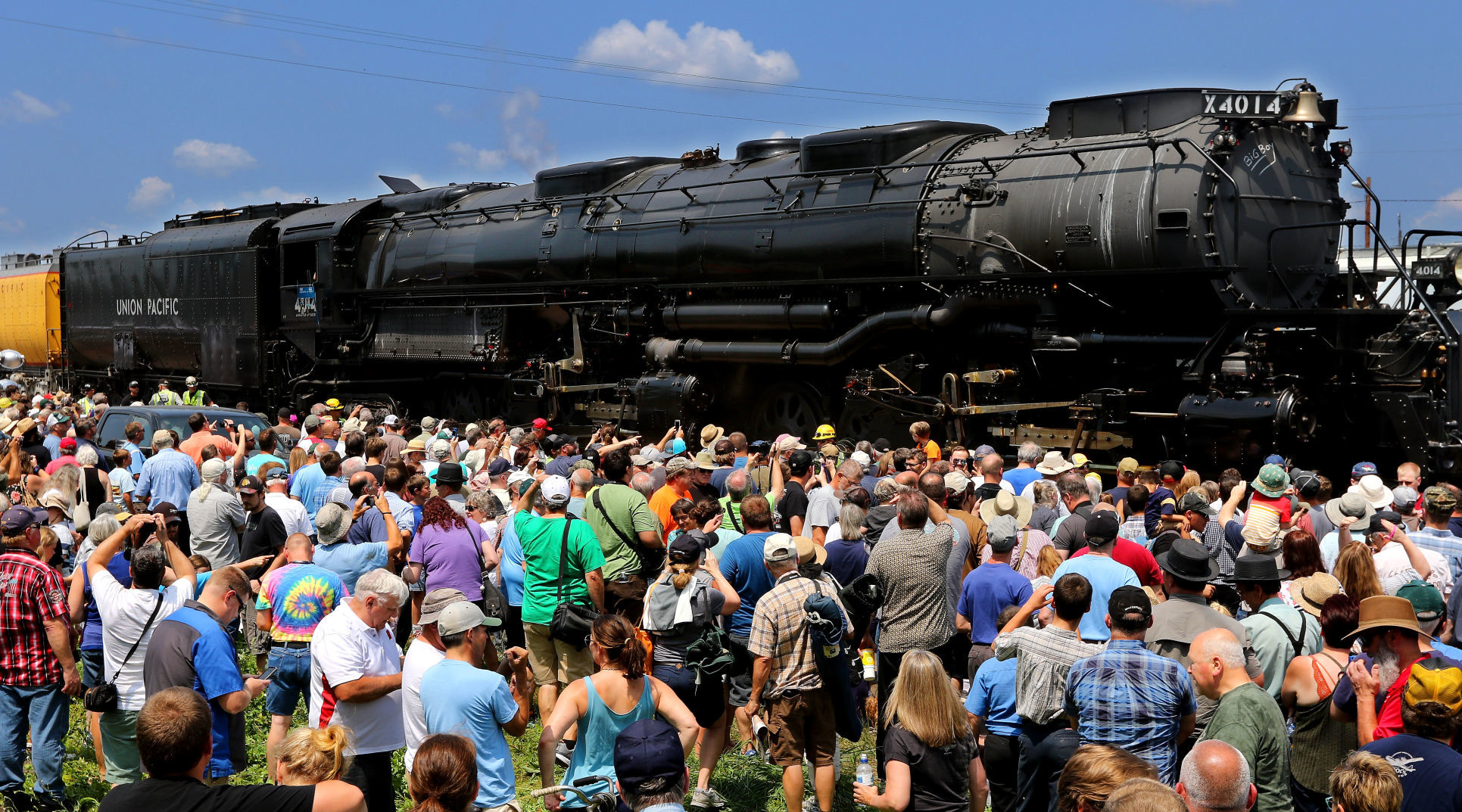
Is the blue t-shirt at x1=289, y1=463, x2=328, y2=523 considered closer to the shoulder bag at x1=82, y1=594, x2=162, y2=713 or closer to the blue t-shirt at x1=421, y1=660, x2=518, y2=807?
the shoulder bag at x1=82, y1=594, x2=162, y2=713

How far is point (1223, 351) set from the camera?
11.6 metres

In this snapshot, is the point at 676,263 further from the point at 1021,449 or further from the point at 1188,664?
the point at 1188,664

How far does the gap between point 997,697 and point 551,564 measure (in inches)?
114

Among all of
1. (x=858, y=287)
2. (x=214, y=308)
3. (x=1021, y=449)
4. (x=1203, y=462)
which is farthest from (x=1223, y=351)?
(x=214, y=308)

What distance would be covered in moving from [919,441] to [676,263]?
213 inches

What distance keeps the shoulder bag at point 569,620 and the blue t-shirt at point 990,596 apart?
2.02 metres

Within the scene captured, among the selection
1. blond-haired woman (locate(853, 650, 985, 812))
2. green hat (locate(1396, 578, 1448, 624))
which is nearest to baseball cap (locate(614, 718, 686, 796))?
blond-haired woman (locate(853, 650, 985, 812))

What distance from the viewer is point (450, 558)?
7.62 meters

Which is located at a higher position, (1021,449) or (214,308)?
(214,308)

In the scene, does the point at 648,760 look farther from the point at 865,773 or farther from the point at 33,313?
the point at 33,313

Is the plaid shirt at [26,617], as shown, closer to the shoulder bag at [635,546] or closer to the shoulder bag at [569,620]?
the shoulder bag at [569,620]

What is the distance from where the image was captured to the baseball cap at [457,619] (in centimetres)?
502

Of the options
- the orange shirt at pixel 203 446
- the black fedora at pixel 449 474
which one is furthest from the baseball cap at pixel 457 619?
the orange shirt at pixel 203 446

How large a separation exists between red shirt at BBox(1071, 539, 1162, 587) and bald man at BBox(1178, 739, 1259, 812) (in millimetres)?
3314
